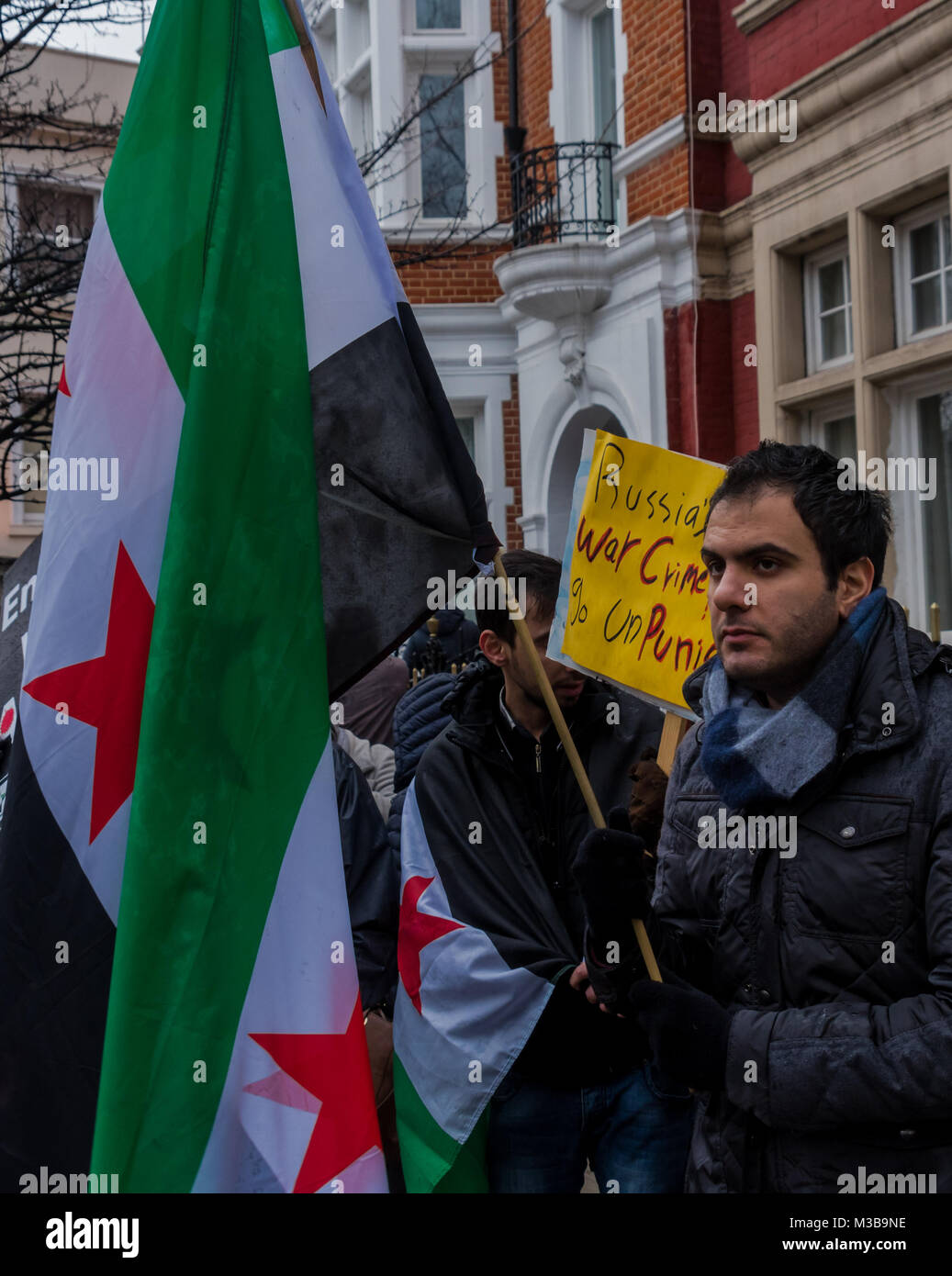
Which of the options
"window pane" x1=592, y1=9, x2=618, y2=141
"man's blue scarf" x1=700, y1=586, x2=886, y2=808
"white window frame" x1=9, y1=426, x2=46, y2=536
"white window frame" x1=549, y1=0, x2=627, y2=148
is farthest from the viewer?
"white window frame" x1=9, y1=426, x2=46, y2=536

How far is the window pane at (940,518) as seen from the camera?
8.23 meters

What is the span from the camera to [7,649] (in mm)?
3604

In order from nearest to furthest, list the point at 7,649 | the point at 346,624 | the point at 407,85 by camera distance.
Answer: the point at 346,624 → the point at 7,649 → the point at 407,85

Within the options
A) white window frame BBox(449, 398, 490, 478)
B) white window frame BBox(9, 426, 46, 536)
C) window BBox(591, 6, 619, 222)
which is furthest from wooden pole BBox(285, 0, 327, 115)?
white window frame BBox(9, 426, 46, 536)

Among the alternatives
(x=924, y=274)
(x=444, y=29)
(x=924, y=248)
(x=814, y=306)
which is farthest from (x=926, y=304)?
(x=444, y=29)

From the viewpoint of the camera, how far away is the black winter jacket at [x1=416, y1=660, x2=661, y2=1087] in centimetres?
293

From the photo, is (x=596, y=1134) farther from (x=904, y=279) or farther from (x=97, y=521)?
(x=904, y=279)

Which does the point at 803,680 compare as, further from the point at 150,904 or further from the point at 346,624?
the point at 150,904

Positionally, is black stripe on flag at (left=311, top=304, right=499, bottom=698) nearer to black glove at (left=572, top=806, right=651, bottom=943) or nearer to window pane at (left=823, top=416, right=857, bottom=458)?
black glove at (left=572, top=806, right=651, bottom=943)

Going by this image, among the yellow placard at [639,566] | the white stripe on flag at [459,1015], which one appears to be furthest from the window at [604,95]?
the white stripe on flag at [459,1015]

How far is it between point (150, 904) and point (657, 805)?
989mm

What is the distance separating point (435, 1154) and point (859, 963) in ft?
4.25

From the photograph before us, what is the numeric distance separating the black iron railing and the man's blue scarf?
381 inches
